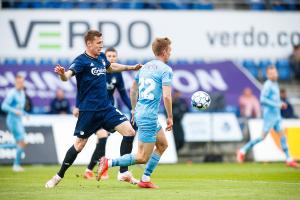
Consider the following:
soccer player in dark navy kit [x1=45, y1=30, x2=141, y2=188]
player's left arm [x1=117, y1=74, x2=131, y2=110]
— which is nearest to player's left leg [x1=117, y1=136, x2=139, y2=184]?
soccer player in dark navy kit [x1=45, y1=30, x2=141, y2=188]

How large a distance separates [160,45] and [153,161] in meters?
1.91

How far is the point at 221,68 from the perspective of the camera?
28406mm

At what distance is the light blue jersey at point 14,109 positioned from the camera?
65.2 ft

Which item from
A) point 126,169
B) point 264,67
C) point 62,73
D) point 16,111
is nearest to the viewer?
point 62,73

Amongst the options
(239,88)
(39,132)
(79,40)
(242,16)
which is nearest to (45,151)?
(39,132)

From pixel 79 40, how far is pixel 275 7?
8.05 m

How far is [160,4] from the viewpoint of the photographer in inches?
1166

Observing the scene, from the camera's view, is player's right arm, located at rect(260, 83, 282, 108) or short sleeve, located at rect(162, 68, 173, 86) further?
player's right arm, located at rect(260, 83, 282, 108)

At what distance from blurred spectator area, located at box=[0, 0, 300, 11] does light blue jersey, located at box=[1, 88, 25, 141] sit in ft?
28.5

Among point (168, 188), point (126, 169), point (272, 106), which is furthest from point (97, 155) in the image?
point (272, 106)

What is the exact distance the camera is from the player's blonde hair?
40.2ft

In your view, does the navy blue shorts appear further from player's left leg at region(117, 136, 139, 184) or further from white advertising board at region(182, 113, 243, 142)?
white advertising board at region(182, 113, 243, 142)

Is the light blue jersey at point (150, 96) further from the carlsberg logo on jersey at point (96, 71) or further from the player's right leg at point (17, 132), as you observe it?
the player's right leg at point (17, 132)

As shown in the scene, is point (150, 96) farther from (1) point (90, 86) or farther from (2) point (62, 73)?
(2) point (62, 73)
